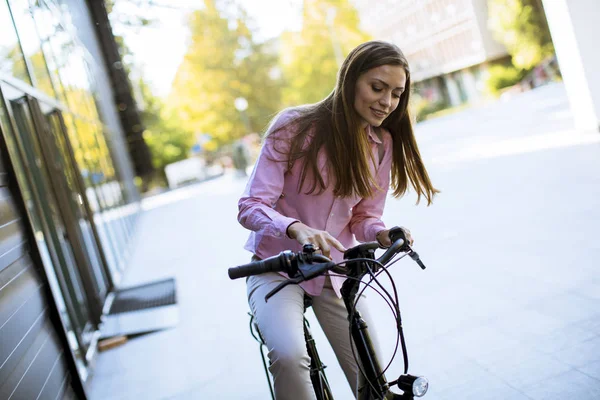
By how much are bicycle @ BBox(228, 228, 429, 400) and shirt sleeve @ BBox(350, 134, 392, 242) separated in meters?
0.44

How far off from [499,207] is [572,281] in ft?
12.1

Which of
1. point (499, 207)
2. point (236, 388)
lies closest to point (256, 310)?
point (236, 388)

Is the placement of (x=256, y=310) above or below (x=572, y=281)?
above

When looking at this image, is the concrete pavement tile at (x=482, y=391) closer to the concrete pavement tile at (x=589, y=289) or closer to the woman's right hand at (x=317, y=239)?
the concrete pavement tile at (x=589, y=289)

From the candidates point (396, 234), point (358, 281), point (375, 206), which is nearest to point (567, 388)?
point (375, 206)

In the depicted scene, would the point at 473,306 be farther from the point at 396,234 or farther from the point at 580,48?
the point at 580,48

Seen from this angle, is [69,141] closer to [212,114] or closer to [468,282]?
[468,282]

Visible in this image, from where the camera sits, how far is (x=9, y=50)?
20.7ft

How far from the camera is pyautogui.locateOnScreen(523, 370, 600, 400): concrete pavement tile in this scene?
3.43 metres

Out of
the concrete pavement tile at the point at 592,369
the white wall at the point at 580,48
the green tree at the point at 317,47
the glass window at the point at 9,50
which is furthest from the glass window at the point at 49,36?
the green tree at the point at 317,47

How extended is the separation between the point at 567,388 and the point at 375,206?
1.44 metres

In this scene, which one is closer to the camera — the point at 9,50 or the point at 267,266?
the point at 267,266

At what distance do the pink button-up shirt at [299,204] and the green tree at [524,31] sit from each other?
148ft

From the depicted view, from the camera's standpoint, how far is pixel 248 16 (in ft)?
148
